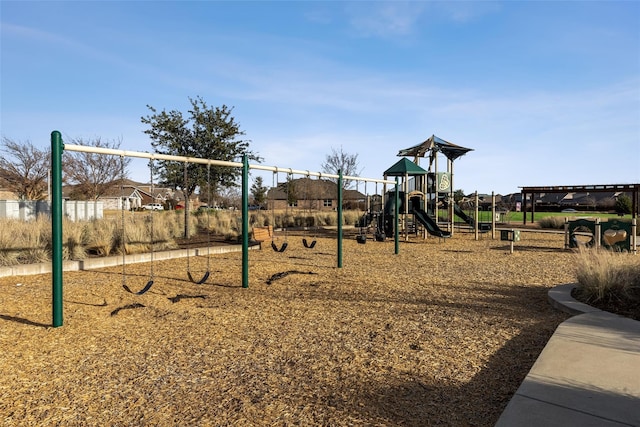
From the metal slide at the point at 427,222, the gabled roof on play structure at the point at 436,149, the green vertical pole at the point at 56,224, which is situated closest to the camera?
the green vertical pole at the point at 56,224

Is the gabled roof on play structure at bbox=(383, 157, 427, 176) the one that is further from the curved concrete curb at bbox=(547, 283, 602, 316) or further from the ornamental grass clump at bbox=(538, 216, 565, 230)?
the curved concrete curb at bbox=(547, 283, 602, 316)

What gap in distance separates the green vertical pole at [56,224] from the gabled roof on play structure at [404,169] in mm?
14103

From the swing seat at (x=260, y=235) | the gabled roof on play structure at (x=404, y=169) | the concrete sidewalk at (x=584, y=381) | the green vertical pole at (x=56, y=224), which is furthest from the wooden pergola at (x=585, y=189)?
the green vertical pole at (x=56, y=224)

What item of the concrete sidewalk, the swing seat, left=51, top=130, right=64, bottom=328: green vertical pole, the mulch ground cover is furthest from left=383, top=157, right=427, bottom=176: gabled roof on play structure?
left=51, top=130, right=64, bottom=328: green vertical pole

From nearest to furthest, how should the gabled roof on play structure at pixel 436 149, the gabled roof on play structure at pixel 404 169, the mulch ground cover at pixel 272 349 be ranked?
1. the mulch ground cover at pixel 272 349
2. the gabled roof on play structure at pixel 404 169
3. the gabled roof on play structure at pixel 436 149

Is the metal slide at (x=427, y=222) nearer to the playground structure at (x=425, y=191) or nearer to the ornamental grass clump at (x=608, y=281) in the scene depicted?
the playground structure at (x=425, y=191)

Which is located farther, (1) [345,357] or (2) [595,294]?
(2) [595,294]

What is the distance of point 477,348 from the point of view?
4309mm

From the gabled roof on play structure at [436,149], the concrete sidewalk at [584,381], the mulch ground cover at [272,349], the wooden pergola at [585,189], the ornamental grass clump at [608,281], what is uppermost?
the gabled roof on play structure at [436,149]

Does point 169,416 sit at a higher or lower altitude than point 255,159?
lower

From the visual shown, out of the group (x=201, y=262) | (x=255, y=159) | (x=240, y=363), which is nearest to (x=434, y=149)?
(x=255, y=159)

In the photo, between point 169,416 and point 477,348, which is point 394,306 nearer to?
point 477,348

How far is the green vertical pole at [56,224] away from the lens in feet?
16.7

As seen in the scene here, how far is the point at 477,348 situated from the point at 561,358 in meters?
0.80
